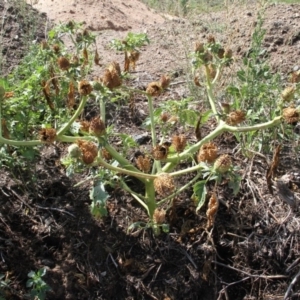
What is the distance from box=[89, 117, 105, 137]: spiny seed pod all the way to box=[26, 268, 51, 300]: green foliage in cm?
57

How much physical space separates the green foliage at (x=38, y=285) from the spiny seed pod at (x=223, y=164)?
0.75 m

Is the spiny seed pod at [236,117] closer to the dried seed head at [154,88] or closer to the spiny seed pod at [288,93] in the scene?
the spiny seed pod at [288,93]

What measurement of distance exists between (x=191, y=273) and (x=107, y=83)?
0.83 metres

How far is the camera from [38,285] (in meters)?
2.00

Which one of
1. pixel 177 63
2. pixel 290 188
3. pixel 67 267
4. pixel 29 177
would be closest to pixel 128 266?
pixel 67 267

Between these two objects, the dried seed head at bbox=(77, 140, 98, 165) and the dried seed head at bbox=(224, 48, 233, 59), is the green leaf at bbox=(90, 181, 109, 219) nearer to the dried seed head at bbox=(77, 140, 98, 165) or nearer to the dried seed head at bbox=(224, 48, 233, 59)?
the dried seed head at bbox=(77, 140, 98, 165)

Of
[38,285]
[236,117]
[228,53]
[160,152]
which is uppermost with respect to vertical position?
[228,53]

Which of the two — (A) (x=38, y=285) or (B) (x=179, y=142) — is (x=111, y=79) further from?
(A) (x=38, y=285)

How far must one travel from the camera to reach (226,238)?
229cm

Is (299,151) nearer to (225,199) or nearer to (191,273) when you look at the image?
(225,199)

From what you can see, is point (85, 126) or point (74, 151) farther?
point (85, 126)

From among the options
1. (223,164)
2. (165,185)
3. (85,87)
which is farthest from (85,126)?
(223,164)

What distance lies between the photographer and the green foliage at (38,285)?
1.99 meters

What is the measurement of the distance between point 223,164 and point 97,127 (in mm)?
448
